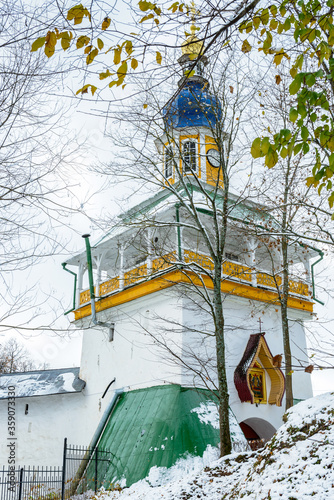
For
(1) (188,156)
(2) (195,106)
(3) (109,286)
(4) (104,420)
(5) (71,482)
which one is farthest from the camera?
(3) (109,286)

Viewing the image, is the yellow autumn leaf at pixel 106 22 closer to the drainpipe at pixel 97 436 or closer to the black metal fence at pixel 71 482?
the black metal fence at pixel 71 482

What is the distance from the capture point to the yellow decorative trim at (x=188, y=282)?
1412 centimetres

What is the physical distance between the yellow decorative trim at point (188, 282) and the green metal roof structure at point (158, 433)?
282 cm

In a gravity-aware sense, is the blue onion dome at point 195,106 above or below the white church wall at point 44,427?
above

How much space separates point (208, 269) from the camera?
578 inches

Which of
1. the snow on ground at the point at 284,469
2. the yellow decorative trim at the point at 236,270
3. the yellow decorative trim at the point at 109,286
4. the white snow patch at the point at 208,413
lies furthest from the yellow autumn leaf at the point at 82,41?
the yellow decorative trim at the point at 109,286

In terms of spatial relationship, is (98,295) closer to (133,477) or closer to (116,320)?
(116,320)

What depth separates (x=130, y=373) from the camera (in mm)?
15070

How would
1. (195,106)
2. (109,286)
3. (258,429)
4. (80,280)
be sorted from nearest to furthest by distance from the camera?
1. (195,106)
2. (258,429)
3. (109,286)
4. (80,280)

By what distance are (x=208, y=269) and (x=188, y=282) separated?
122 centimetres

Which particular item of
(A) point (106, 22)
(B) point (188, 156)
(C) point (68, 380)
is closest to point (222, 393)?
(B) point (188, 156)

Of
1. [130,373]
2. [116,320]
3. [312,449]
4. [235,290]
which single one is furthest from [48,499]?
[312,449]

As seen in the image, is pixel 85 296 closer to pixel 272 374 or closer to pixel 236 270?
pixel 236 270

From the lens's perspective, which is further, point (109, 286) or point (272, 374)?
point (109, 286)
